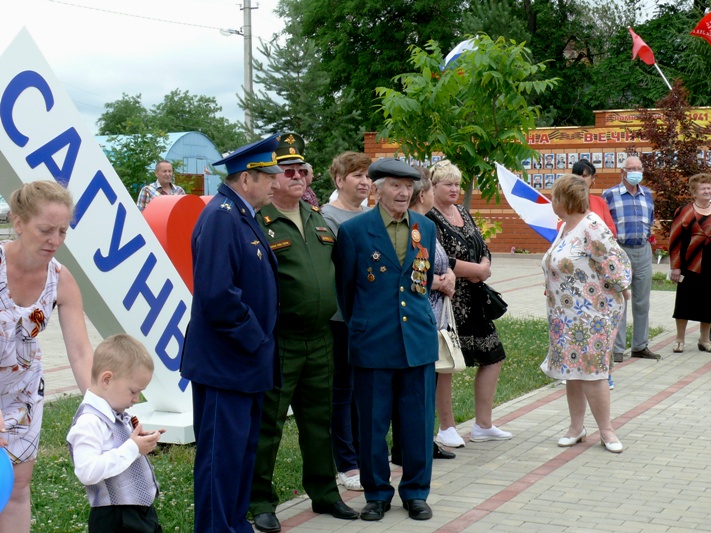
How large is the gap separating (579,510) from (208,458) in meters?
2.15

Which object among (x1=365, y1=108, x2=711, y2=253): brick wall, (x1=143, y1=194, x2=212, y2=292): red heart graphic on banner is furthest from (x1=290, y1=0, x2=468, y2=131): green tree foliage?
(x1=143, y1=194, x2=212, y2=292): red heart graphic on banner

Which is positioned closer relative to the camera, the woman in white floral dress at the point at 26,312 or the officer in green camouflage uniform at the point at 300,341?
the woman in white floral dress at the point at 26,312

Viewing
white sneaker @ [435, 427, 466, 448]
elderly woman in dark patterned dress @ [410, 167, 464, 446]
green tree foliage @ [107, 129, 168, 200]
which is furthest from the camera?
green tree foliage @ [107, 129, 168, 200]

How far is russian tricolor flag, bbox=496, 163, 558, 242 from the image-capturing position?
8.29m

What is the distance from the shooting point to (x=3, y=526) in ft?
11.7

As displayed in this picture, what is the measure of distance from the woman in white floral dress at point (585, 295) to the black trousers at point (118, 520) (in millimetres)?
3756

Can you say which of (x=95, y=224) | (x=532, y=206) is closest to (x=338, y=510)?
(x=95, y=224)

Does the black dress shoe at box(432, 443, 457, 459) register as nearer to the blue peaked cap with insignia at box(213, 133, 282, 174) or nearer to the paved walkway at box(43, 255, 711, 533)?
the paved walkway at box(43, 255, 711, 533)

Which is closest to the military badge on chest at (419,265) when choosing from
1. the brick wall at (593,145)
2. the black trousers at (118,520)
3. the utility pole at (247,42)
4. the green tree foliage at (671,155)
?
A: the black trousers at (118,520)

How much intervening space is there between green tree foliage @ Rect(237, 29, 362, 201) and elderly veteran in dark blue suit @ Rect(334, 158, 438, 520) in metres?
17.6

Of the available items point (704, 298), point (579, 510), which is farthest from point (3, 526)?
point (704, 298)

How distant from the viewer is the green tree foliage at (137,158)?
1645cm

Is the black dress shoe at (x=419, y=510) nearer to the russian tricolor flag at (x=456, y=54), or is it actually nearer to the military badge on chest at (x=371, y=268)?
the military badge on chest at (x=371, y=268)

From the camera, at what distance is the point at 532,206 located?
8.34 metres
